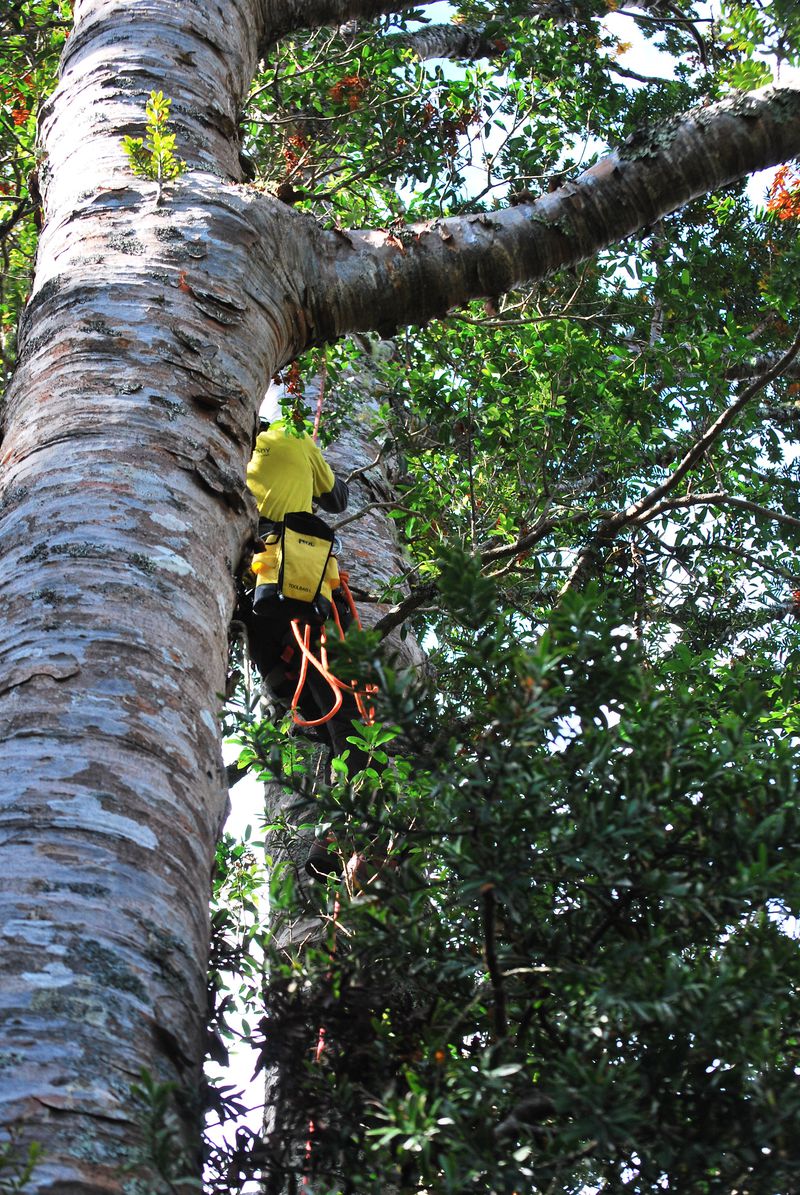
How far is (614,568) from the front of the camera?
609 centimetres

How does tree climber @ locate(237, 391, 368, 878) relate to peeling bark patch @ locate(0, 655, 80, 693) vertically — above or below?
above

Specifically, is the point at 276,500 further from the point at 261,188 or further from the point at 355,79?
the point at 355,79

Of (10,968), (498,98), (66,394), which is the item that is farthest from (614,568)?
(10,968)

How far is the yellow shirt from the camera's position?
Result: 207 inches

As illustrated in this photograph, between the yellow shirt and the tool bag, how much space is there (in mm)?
239

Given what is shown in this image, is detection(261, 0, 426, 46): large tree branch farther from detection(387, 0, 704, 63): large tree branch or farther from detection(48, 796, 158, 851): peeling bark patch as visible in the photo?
detection(387, 0, 704, 63): large tree branch

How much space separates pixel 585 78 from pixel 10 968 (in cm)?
776

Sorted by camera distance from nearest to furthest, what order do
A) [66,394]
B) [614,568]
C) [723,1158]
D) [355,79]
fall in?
1. [723,1158]
2. [66,394]
3. [614,568]
4. [355,79]

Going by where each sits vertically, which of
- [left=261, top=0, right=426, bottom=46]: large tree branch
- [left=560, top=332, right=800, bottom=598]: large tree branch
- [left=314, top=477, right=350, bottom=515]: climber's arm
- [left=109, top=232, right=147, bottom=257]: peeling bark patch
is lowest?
[left=109, top=232, right=147, bottom=257]: peeling bark patch

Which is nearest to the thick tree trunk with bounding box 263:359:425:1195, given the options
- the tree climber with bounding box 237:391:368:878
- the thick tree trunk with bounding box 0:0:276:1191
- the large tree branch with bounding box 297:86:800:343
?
the tree climber with bounding box 237:391:368:878

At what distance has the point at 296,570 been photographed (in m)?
4.81

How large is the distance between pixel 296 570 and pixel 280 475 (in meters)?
0.65

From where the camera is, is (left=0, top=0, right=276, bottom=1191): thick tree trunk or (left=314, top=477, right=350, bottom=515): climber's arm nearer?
(left=0, top=0, right=276, bottom=1191): thick tree trunk

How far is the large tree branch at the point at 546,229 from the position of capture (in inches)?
148
